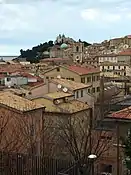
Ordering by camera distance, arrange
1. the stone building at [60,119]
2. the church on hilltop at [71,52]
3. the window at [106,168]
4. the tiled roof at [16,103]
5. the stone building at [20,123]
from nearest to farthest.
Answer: the window at [106,168] → the stone building at [20,123] → the stone building at [60,119] → the tiled roof at [16,103] → the church on hilltop at [71,52]

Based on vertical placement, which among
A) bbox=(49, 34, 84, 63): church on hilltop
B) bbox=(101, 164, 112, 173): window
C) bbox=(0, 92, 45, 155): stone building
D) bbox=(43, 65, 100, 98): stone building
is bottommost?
bbox=(101, 164, 112, 173): window

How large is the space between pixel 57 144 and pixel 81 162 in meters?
4.32

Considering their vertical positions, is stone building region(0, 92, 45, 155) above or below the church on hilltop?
below

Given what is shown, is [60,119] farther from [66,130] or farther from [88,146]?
[88,146]

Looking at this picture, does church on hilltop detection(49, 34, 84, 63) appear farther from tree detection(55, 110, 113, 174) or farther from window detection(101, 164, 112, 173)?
window detection(101, 164, 112, 173)

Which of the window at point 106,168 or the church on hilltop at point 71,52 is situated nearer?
the window at point 106,168

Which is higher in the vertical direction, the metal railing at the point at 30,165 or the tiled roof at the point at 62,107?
the tiled roof at the point at 62,107

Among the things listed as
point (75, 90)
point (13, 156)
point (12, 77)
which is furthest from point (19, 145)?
point (12, 77)

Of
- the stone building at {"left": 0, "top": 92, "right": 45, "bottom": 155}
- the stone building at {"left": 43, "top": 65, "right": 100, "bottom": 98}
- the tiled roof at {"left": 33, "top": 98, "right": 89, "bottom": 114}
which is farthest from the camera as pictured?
the stone building at {"left": 43, "top": 65, "right": 100, "bottom": 98}

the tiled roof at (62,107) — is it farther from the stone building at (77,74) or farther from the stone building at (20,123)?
the stone building at (77,74)

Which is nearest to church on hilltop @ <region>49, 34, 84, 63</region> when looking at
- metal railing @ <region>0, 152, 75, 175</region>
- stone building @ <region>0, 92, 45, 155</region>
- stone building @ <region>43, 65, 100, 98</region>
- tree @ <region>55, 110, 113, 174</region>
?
stone building @ <region>43, 65, 100, 98</region>

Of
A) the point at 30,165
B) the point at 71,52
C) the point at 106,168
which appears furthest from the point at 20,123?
the point at 71,52

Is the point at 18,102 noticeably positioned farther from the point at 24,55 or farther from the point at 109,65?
the point at 24,55

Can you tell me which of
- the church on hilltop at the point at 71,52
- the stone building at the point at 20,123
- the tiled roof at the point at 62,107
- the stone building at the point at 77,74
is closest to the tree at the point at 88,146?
the stone building at the point at 20,123
